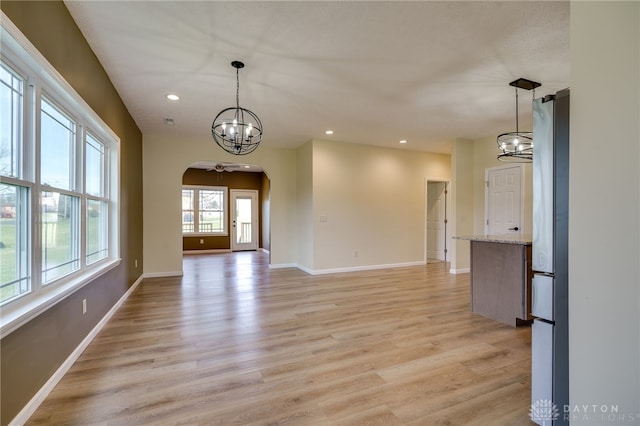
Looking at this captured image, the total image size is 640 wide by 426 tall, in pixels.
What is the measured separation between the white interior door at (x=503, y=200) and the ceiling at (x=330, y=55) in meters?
1.31

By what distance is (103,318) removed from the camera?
10.4 ft

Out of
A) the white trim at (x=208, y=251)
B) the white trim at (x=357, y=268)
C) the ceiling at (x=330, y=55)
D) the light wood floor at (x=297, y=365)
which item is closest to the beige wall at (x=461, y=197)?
the white trim at (x=357, y=268)

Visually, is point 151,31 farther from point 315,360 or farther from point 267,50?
point 315,360

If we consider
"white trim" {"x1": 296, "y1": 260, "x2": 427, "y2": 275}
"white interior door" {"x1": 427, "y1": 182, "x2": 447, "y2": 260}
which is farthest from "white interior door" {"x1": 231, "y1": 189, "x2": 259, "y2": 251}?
"white interior door" {"x1": 427, "y1": 182, "x2": 447, "y2": 260}

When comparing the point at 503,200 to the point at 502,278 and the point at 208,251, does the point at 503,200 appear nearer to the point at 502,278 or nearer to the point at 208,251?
the point at 502,278

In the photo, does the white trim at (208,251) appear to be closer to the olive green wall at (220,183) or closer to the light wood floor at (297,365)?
the olive green wall at (220,183)

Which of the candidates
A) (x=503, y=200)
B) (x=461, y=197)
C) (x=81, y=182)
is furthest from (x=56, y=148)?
(x=503, y=200)

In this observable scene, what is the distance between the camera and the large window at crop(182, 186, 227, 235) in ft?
31.0

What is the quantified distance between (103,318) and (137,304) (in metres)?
0.80

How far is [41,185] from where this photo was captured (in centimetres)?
199

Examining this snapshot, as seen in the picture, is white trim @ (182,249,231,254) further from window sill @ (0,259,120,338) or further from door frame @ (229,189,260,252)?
window sill @ (0,259,120,338)

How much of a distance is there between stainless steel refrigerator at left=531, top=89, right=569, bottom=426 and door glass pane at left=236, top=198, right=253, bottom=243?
9289 mm

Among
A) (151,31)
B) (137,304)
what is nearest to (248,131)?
(151,31)
